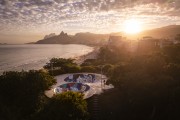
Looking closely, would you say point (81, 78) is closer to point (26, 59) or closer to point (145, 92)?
point (145, 92)

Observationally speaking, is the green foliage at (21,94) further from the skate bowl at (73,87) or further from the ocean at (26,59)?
the ocean at (26,59)

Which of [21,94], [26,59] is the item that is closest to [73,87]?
[21,94]

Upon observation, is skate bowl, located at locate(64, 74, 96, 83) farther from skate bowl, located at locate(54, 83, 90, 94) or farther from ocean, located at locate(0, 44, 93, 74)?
ocean, located at locate(0, 44, 93, 74)

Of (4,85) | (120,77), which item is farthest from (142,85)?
(4,85)

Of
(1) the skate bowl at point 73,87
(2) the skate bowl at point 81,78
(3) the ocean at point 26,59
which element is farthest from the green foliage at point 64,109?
(3) the ocean at point 26,59

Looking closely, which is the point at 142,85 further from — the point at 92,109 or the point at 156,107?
the point at 92,109

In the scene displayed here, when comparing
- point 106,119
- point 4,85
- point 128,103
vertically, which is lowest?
point 106,119
